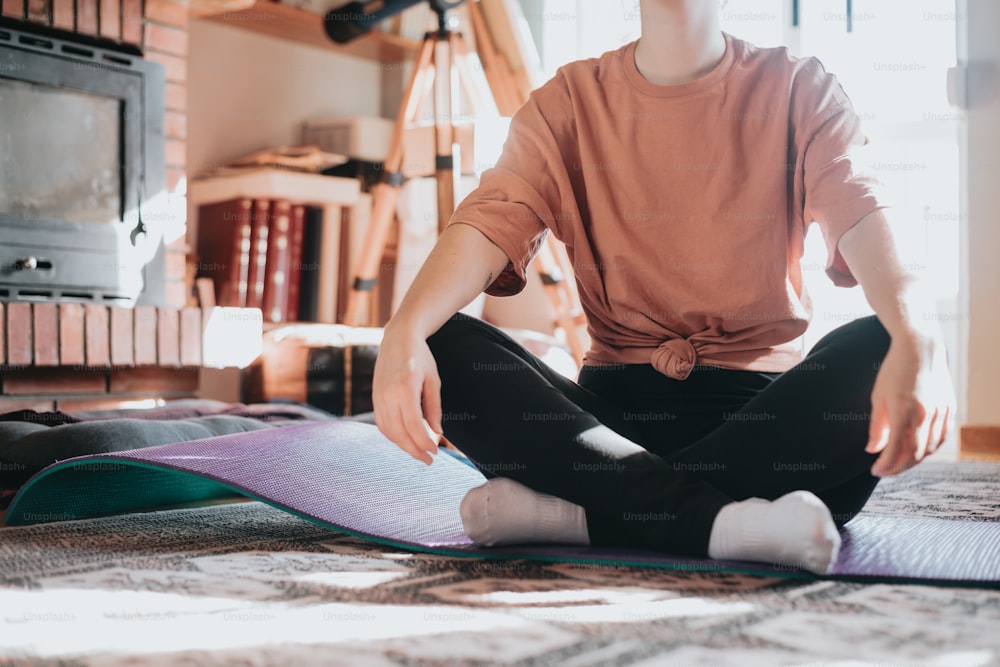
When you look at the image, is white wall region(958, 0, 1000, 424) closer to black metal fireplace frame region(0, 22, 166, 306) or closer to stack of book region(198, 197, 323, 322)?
stack of book region(198, 197, 323, 322)

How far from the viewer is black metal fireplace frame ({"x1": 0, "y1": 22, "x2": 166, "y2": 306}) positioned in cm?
212

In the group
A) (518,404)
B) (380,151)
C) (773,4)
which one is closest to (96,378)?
(380,151)

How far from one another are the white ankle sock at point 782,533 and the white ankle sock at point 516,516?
0.15 meters

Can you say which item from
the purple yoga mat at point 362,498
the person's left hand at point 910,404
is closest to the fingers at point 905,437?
the person's left hand at point 910,404

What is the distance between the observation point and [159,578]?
807 millimetres

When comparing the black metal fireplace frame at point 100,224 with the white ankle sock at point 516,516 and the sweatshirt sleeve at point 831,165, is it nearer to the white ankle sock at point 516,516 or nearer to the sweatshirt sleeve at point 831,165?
the white ankle sock at point 516,516

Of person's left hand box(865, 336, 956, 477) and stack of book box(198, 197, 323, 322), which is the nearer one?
person's left hand box(865, 336, 956, 477)

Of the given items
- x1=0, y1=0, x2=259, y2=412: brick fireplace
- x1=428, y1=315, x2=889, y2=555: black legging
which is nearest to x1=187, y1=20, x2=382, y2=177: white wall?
x1=0, y1=0, x2=259, y2=412: brick fireplace

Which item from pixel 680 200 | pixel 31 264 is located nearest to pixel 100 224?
pixel 31 264

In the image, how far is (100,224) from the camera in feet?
7.38

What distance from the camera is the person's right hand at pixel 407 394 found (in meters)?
0.81

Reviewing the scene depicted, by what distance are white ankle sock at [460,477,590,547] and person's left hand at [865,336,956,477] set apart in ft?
0.93

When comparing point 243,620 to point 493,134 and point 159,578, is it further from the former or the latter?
point 493,134

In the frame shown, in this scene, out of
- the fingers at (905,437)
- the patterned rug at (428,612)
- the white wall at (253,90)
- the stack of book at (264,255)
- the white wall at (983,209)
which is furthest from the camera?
the white wall at (253,90)
